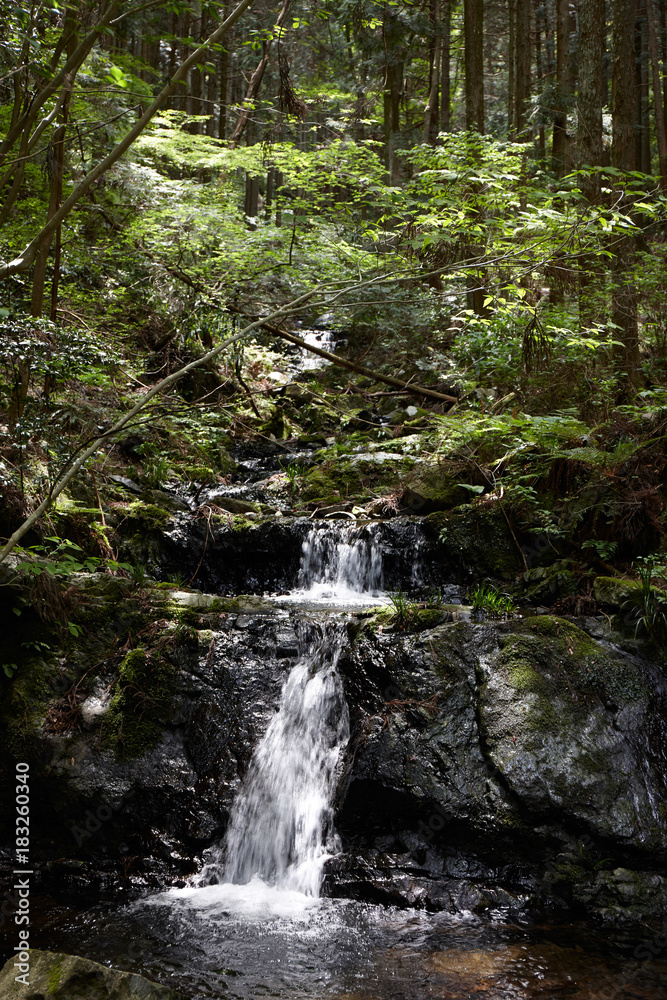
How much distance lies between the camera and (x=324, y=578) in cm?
828

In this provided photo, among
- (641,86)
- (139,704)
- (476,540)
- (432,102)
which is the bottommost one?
(139,704)

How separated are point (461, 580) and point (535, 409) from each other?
256cm

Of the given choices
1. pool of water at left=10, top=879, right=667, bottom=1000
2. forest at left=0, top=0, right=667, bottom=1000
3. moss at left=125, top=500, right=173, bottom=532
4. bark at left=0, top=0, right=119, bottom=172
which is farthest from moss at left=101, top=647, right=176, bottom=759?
bark at left=0, top=0, right=119, bottom=172

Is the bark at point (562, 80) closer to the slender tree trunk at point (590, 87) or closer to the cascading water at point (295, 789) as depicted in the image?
the slender tree trunk at point (590, 87)

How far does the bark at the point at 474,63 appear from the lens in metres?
11.3

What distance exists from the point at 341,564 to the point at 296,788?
340cm

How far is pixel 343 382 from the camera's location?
14.1 m

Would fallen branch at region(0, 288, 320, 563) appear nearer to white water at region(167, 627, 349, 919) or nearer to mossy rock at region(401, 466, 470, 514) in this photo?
white water at region(167, 627, 349, 919)

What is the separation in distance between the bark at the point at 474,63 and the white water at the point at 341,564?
26.6ft

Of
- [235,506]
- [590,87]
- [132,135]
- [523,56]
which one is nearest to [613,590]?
[235,506]

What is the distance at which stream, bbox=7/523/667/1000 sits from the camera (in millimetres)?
3766

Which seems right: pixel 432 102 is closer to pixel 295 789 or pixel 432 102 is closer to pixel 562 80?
pixel 562 80

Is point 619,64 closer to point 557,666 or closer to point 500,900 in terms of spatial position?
point 557,666

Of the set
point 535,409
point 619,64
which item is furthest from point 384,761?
point 619,64
